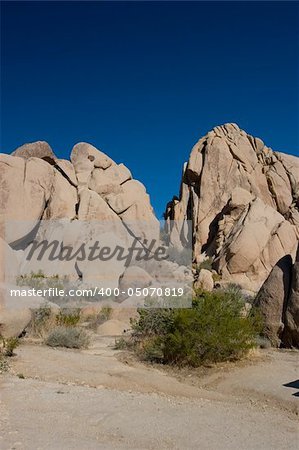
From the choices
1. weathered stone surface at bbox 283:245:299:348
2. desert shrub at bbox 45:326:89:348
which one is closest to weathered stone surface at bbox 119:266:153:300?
desert shrub at bbox 45:326:89:348

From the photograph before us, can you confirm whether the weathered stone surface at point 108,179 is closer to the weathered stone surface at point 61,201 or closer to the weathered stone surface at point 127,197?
the weathered stone surface at point 127,197

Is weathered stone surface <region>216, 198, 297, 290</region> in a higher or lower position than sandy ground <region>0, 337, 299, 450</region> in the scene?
higher

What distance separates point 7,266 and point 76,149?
27.7m

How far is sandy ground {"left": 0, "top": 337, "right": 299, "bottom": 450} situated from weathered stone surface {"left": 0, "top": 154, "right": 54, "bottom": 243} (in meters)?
21.5

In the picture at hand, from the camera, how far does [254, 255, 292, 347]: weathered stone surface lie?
40.1 ft

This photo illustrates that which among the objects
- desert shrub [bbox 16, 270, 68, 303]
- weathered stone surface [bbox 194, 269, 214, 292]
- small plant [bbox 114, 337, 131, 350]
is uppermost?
weathered stone surface [bbox 194, 269, 214, 292]

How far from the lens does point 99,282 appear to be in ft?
94.1

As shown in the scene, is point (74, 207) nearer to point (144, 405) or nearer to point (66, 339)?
point (66, 339)

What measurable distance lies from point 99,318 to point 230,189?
85.2 ft

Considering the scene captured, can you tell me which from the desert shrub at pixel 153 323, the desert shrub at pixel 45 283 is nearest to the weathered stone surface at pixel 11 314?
the desert shrub at pixel 153 323

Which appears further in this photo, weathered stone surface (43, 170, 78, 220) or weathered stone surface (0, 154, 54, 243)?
weathered stone surface (43, 170, 78, 220)

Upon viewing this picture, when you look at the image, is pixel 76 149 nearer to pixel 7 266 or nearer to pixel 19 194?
pixel 19 194

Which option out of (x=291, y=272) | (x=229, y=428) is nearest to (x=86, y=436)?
(x=229, y=428)

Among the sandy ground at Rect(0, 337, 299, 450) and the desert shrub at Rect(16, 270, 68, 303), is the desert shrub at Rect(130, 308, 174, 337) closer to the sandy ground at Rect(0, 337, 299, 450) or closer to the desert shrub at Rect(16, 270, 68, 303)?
the sandy ground at Rect(0, 337, 299, 450)
